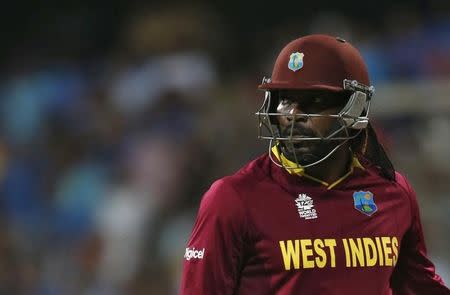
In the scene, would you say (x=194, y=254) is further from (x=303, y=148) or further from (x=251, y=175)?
(x=303, y=148)

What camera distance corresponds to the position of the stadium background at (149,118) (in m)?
5.27

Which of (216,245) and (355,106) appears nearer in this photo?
(216,245)

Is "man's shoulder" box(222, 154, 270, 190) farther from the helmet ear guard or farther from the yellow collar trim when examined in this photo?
the helmet ear guard

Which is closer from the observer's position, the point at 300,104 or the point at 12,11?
the point at 300,104

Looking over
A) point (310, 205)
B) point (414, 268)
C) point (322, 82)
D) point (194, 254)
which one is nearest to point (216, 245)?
point (194, 254)

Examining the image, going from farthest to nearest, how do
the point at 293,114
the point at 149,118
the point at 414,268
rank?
1. the point at 149,118
2. the point at 414,268
3. the point at 293,114

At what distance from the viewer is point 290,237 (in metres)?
2.49

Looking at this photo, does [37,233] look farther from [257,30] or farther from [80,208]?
[257,30]

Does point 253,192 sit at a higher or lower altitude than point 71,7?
lower

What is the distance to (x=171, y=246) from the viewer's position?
550 cm

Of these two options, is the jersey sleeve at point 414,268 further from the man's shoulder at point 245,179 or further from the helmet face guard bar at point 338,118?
the man's shoulder at point 245,179

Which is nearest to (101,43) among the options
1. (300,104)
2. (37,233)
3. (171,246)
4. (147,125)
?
(147,125)

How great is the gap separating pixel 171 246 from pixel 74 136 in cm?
153

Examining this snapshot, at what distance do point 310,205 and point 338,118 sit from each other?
0.84ft
